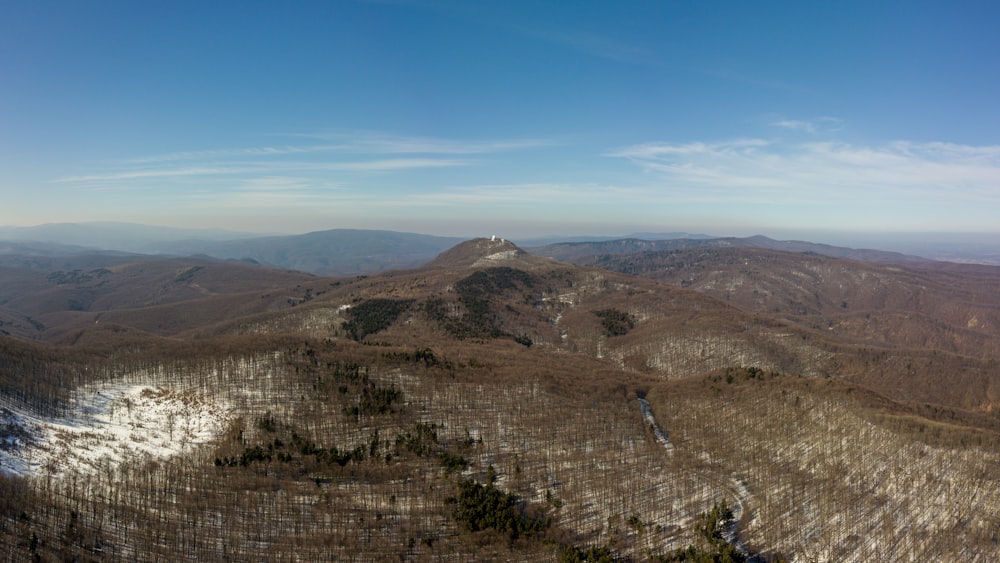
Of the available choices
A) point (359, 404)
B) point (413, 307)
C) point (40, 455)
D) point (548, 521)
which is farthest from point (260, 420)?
point (413, 307)

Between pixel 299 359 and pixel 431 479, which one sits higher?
pixel 299 359

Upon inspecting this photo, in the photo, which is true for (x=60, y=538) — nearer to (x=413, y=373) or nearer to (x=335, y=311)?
(x=413, y=373)

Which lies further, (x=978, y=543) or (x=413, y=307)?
(x=413, y=307)

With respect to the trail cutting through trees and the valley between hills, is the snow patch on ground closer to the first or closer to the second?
the valley between hills

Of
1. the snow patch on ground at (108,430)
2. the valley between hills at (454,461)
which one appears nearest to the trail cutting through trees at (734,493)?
the valley between hills at (454,461)

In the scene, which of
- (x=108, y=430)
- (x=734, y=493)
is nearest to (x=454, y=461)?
(x=734, y=493)

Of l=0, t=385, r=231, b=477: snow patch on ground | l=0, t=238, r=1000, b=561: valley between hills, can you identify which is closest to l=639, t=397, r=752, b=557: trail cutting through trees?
l=0, t=238, r=1000, b=561: valley between hills

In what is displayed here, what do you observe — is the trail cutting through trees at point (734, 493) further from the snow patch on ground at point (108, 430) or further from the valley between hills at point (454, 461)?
the snow patch on ground at point (108, 430)

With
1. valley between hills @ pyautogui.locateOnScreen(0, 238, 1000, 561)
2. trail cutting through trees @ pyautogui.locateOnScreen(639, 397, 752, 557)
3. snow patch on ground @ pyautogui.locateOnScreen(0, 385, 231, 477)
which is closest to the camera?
valley between hills @ pyautogui.locateOnScreen(0, 238, 1000, 561)
